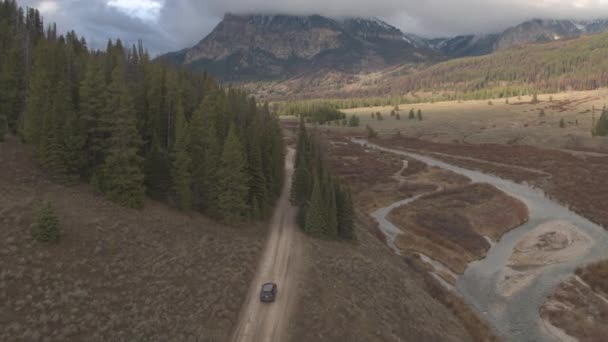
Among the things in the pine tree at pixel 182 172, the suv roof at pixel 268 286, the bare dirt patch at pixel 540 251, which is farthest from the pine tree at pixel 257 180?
the bare dirt patch at pixel 540 251

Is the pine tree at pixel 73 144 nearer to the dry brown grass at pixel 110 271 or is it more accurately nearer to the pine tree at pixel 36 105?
the dry brown grass at pixel 110 271

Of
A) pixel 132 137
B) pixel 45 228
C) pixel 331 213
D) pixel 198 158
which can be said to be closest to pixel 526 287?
pixel 331 213

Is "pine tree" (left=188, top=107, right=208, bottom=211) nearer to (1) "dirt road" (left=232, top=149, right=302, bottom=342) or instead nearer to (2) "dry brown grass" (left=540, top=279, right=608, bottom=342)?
(1) "dirt road" (left=232, top=149, right=302, bottom=342)

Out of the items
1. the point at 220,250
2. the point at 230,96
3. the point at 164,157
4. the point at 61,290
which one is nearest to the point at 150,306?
the point at 61,290

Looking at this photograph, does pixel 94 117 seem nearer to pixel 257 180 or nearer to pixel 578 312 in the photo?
pixel 257 180

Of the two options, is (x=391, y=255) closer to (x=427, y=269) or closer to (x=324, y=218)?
(x=427, y=269)
